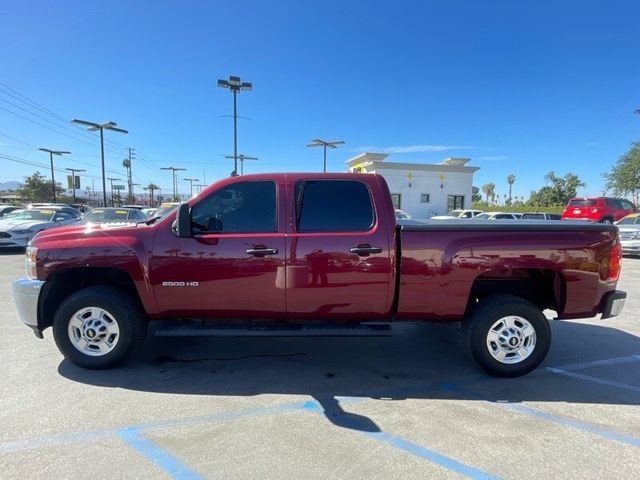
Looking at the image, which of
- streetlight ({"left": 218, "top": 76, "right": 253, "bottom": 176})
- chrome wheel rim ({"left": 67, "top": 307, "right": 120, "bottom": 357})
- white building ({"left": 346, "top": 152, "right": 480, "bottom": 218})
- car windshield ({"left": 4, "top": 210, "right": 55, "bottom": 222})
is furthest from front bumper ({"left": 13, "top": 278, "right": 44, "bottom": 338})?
white building ({"left": 346, "top": 152, "right": 480, "bottom": 218})

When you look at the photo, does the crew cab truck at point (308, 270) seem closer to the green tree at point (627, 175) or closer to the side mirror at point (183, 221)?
the side mirror at point (183, 221)

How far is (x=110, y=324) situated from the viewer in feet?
13.0

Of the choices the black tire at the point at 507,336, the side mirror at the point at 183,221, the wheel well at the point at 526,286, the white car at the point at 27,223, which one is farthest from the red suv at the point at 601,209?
the white car at the point at 27,223

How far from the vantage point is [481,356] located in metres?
3.94

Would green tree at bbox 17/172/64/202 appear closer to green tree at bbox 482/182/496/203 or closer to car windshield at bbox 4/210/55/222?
car windshield at bbox 4/210/55/222

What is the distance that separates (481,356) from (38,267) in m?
4.40

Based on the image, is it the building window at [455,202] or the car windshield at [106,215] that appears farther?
the building window at [455,202]

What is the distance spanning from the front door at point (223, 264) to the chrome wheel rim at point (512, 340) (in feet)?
6.92

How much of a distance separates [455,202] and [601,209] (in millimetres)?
18634

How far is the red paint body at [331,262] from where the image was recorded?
379 cm

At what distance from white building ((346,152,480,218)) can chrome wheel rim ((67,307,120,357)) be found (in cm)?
3312

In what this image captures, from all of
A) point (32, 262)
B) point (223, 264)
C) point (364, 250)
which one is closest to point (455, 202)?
point (364, 250)

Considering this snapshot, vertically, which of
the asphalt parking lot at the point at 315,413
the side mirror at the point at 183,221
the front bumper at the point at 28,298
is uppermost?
the side mirror at the point at 183,221

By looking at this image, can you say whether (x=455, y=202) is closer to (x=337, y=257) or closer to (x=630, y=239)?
(x=630, y=239)
